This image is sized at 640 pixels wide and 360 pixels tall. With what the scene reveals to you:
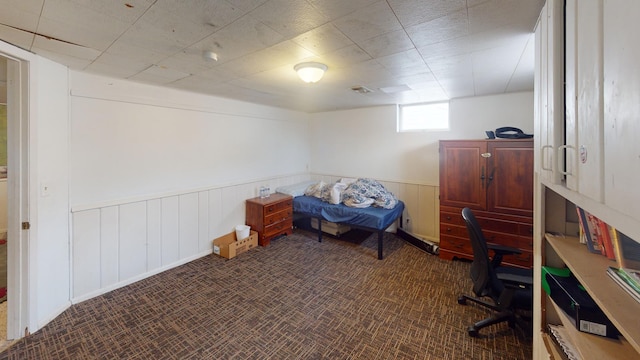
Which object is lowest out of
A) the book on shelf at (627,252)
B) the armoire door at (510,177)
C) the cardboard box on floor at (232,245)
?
the cardboard box on floor at (232,245)

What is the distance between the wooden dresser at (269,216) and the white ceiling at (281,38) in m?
1.97

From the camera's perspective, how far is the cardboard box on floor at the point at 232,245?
12.0 feet

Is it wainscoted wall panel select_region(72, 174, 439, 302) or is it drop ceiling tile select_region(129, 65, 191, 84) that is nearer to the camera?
drop ceiling tile select_region(129, 65, 191, 84)

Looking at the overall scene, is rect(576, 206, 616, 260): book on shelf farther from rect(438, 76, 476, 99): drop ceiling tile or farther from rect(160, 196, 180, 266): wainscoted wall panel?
rect(160, 196, 180, 266): wainscoted wall panel

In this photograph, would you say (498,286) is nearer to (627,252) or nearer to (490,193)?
(627,252)

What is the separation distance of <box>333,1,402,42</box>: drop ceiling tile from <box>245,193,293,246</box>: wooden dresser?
9.68ft

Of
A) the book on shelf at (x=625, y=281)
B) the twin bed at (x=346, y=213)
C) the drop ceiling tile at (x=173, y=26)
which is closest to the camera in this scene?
the book on shelf at (x=625, y=281)

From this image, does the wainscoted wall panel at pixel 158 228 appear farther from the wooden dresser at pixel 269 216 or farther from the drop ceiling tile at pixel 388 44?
the drop ceiling tile at pixel 388 44

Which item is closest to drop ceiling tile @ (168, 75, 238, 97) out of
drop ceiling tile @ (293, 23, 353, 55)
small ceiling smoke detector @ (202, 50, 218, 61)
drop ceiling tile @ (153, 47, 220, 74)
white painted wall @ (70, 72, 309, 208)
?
white painted wall @ (70, 72, 309, 208)

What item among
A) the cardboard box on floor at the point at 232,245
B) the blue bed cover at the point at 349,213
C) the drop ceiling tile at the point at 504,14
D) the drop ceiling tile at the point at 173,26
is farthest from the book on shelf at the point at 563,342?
the cardboard box on floor at the point at 232,245

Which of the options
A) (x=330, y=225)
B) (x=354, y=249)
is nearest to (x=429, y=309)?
(x=354, y=249)

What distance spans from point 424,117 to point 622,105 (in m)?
4.04

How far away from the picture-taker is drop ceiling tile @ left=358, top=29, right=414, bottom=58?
5.75 ft

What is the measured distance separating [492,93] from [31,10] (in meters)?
4.59
